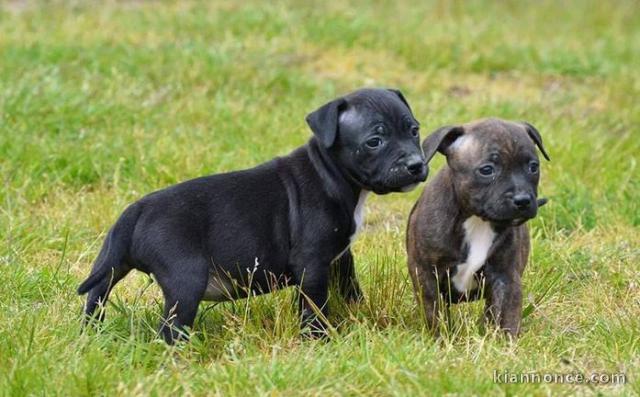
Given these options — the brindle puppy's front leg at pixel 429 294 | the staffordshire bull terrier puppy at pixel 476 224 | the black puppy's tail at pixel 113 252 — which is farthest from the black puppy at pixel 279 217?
the brindle puppy's front leg at pixel 429 294

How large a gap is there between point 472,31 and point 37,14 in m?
5.10

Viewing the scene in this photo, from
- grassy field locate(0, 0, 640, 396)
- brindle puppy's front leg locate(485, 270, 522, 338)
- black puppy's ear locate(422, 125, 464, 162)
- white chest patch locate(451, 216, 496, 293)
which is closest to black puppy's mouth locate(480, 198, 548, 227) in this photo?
white chest patch locate(451, 216, 496, 293)

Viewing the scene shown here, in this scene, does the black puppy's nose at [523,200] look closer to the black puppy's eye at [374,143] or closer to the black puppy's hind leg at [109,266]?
the black puppy's eye at [374,143]

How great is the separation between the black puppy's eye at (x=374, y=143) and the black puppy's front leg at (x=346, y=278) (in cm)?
69

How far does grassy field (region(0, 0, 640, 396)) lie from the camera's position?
215 inches

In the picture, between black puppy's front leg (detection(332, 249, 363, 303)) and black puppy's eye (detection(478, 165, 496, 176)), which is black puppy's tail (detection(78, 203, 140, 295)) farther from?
black puppy's eye (detection(478, 165, 496, 176))

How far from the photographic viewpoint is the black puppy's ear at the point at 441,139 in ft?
20.0

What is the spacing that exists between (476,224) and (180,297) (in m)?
1.54

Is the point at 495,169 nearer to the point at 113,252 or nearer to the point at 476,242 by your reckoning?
the point at 476,242

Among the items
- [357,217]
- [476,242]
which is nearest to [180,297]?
[357,217]

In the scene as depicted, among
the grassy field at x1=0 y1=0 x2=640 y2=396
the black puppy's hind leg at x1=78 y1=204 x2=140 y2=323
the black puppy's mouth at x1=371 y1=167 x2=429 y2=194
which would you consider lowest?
the grassy field at x1=0 y1=0 x2=640 y2=396

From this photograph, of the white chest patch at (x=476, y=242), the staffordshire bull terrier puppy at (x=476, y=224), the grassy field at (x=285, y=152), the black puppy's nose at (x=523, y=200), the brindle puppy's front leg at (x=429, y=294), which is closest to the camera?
the grassy field at (x=285, y=152)

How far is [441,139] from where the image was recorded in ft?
20.0

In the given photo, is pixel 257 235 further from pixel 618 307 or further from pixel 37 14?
pixel 37 14
